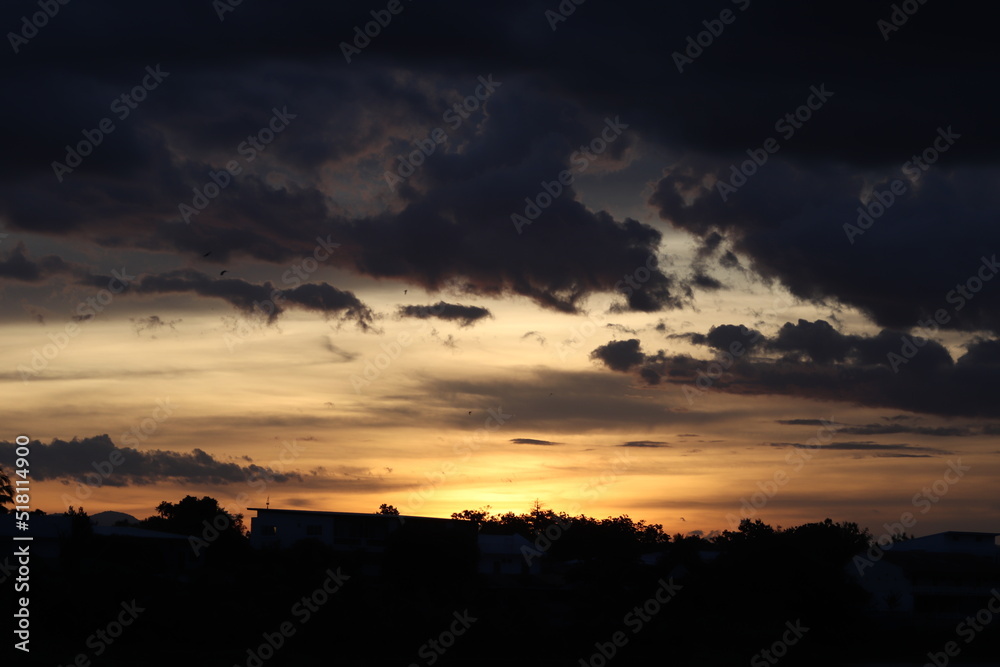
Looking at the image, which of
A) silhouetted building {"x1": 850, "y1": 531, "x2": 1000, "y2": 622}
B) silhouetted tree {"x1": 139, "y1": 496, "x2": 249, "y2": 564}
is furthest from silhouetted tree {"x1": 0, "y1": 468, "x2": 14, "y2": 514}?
silhouetted building {"x1": 850, "y1": 531, "x2": 1000, "y2": 622}

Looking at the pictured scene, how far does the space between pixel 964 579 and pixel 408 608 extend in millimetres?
47484

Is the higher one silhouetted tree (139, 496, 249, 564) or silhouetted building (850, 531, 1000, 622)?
silhouetted tree (139, 496, 249, 564)

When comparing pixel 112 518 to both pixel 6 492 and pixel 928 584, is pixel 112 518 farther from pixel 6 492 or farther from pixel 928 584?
pixel 928 584

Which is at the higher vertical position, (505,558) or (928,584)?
(505,558)

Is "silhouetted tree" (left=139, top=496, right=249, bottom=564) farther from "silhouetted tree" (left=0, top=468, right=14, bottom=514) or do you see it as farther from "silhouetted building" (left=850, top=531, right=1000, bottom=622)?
"silhouetted building" (left=850, top=531, right=1000, bottom=622)

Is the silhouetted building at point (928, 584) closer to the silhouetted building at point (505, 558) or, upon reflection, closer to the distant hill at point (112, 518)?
the silhouetted building at point (505, 558)

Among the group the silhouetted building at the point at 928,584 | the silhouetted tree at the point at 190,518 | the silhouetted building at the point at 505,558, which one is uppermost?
the silhouetted tree at the point at 190,518

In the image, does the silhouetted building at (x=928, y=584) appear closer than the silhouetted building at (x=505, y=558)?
Yes

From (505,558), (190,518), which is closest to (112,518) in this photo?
(190,518)

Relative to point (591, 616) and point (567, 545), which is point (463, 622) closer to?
point (591, 616)

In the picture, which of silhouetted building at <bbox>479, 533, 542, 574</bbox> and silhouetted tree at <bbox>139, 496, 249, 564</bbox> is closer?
silhouetted building at <bbox>479, 533, 542, 574</bbox>

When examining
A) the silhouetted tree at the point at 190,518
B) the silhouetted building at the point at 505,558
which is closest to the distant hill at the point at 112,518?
the silhouetted tree at the point at 190,518

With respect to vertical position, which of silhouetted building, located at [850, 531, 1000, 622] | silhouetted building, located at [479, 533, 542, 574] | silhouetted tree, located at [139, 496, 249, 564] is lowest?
silhouetted building, located at [850, 531, 1000, 622]

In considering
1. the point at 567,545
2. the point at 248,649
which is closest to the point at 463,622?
the point at 248,649
